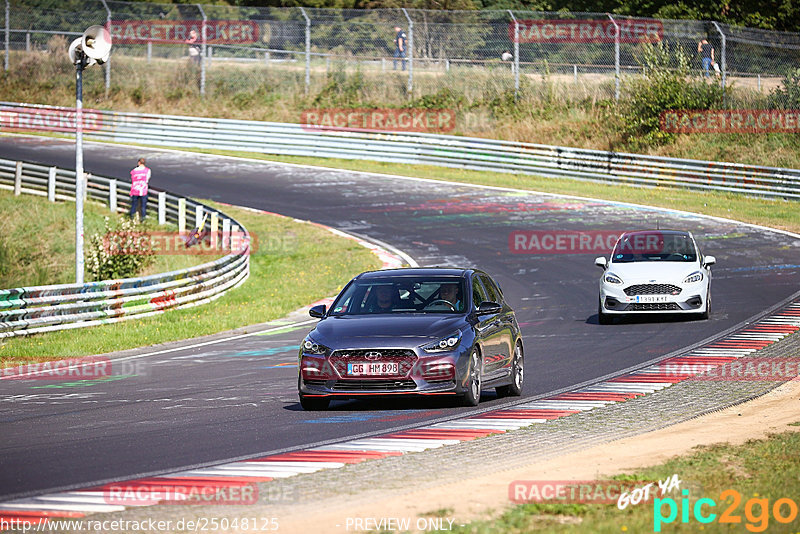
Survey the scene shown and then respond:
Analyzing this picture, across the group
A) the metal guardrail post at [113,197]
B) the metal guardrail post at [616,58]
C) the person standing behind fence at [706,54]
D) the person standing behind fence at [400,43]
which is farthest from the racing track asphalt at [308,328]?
the person standing behind fence at [706,54]

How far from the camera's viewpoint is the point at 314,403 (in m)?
12.2

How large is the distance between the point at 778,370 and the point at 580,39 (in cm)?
3144

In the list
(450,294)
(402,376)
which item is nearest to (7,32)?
(450,294)

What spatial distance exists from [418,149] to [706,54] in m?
11.7

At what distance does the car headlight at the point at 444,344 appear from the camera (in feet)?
38.8

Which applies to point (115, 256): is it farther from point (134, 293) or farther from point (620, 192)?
point (620, 192)

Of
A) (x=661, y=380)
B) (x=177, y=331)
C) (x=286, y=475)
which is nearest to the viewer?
(x=286, y=475)

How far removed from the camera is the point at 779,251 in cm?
2955

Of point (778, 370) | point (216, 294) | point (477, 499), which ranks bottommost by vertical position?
point (216, 294)

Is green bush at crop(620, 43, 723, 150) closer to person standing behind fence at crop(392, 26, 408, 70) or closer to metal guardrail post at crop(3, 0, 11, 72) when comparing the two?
person standing behind fence at crop(392, 26, 408, 70)

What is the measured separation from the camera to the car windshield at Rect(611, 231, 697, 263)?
71.6 feet

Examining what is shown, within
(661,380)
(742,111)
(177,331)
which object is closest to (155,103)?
(742,111)

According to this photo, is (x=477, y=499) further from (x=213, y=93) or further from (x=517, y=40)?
(x=213, y=93)

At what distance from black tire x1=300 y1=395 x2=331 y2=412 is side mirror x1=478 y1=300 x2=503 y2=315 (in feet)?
6.40
